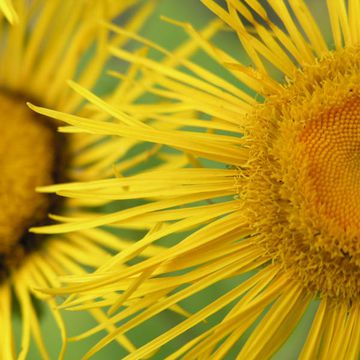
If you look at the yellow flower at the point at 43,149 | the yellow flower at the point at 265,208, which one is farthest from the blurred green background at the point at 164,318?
the yellow flower at the point at 265,208

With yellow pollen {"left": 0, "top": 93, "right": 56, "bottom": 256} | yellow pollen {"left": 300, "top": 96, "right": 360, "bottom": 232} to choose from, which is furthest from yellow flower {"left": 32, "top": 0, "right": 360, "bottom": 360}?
yellow pollen {"left": 0, "top": 93, "right": 56, "bottom": 256}

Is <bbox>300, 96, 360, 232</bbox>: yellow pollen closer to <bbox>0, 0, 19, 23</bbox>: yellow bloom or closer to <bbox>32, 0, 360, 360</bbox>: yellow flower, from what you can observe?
<bbox>32, 0, 360, 360</bbox>: yellow flower

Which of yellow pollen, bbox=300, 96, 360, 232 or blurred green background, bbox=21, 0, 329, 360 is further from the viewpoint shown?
blurred green background, bbox=21, 0, 329, 360

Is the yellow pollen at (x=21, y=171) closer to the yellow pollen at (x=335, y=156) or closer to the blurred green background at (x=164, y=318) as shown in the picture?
the blurred green background at (x=164, y=318)

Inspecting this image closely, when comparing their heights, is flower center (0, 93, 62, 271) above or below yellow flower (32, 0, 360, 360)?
above

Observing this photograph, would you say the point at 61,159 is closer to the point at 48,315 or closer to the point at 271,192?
the point at 48,315
